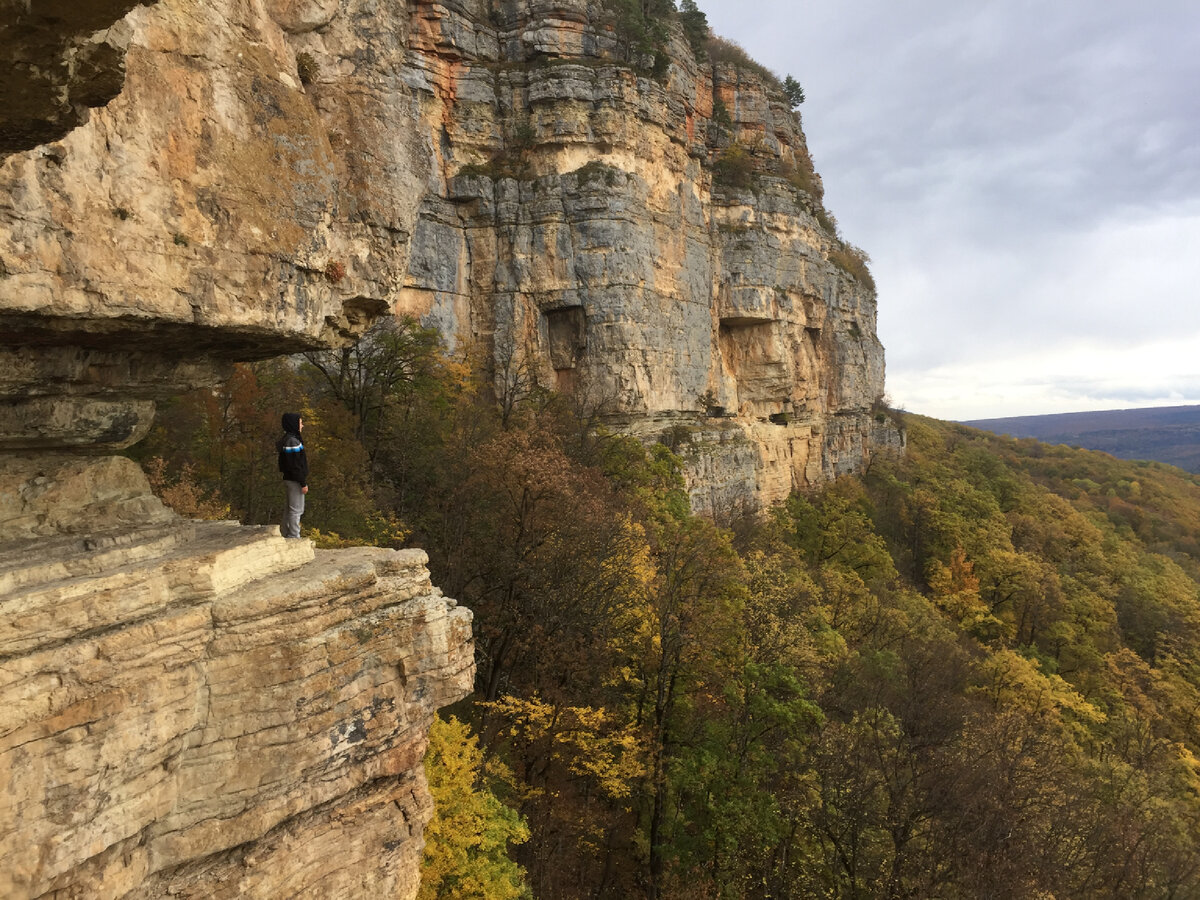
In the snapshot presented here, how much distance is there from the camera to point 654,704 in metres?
13.6

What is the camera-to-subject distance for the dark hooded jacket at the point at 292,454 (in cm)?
723

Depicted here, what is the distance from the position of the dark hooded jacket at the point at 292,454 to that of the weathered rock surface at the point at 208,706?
0.77 metres

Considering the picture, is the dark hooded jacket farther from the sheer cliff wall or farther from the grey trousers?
the sheer cliff wall

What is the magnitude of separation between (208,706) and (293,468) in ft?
8.82

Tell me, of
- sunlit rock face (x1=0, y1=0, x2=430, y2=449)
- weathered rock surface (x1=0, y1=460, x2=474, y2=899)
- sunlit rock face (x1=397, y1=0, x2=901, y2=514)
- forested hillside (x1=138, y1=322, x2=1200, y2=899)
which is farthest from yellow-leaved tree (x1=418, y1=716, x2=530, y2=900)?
sunlit rock face (x1=397, y1=0, x2=901, y2=514)

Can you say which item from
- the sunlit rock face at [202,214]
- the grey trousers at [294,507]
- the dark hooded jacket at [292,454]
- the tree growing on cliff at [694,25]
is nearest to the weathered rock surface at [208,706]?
the grey trousers at [294,507]

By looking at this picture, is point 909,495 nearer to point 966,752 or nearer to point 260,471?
point 966,752

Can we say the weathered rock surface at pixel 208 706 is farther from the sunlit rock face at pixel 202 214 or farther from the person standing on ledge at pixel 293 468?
the sunlit rock face at pixel 202 214

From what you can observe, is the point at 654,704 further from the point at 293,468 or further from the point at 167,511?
the point at 167,511

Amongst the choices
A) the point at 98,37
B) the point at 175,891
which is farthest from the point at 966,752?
the point at 98,37

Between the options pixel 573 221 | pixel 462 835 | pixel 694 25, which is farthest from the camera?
pixel 694 25

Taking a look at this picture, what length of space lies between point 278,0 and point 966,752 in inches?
712

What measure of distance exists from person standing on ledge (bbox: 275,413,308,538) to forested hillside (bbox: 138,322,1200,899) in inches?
160

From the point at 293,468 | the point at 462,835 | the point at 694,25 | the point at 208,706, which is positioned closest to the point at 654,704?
the point at 462,835
